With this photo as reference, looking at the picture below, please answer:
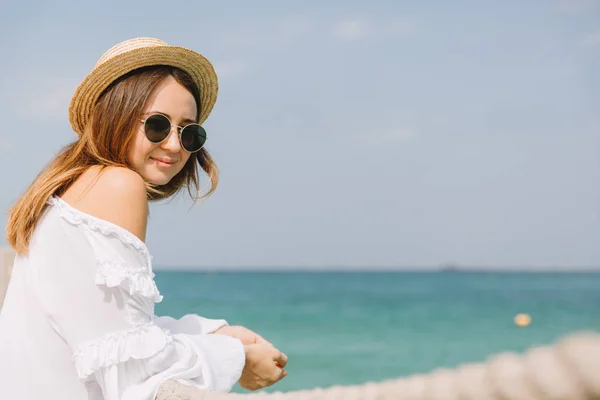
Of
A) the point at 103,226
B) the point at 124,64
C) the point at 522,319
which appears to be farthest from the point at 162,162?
the point at 522,319

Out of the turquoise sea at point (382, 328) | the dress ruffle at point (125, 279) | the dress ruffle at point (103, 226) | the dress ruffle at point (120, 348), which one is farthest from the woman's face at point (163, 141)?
the turquoise sea at point (382, 328)

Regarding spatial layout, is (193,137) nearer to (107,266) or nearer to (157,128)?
(157,128)

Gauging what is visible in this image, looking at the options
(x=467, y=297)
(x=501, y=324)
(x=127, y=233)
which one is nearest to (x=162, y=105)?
(x=127, y=233)

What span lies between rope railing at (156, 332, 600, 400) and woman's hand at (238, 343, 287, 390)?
31.3 inches

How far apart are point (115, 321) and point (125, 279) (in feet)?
0.41

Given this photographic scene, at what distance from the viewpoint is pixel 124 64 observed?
2.24 m

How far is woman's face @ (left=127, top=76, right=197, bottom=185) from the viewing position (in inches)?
87.8

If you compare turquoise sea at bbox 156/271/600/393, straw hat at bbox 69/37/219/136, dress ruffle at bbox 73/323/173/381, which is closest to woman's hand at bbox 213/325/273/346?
dress ruffle at bbox 73/323/173/381

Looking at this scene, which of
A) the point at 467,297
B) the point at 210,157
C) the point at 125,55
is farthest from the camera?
the point at 467,297

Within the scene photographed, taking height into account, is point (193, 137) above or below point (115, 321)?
above

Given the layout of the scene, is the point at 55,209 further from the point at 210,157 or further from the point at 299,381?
the point at 299,381

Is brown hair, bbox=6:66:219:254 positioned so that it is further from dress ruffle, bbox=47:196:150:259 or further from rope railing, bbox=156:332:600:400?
rope railing, bbox=156:332:600:400

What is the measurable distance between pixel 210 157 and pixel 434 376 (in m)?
1.73

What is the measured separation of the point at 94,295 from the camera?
6.13 feet
